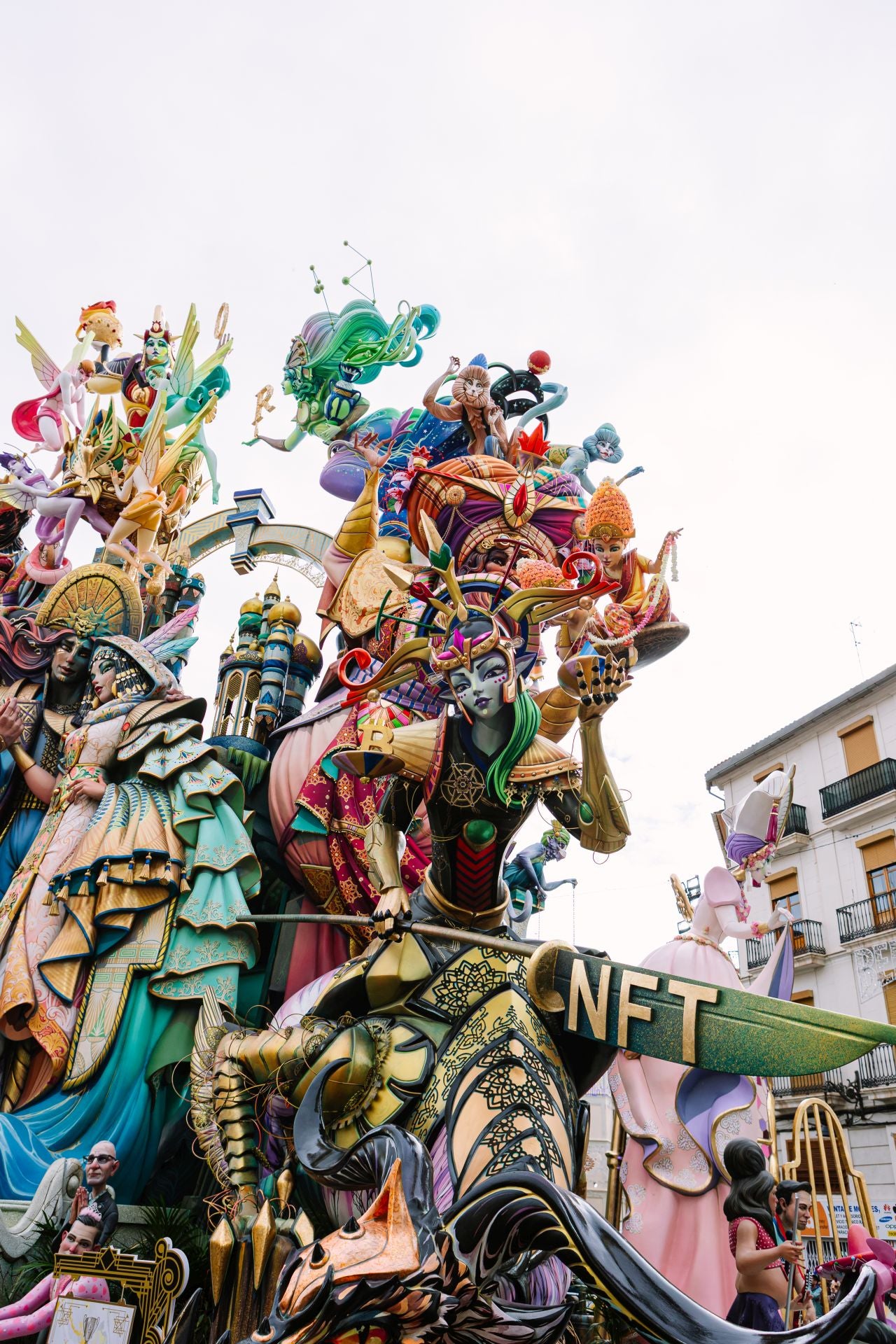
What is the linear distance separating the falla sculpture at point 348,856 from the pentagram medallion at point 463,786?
2 centimetres

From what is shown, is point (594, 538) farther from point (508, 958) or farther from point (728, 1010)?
point (728, 1010)

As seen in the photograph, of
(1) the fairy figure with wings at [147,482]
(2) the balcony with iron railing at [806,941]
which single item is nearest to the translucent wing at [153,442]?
(1) the fairy figure with wings at [147,482]

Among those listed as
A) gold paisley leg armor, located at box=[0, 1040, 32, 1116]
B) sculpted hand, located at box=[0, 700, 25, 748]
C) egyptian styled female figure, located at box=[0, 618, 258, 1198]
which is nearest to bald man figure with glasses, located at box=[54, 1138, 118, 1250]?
egyptian styled female figure, located at box=[0, 618, 258, 1198]

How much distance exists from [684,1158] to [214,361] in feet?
25.3

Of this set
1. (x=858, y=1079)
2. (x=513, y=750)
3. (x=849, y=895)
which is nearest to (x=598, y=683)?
(x=513, y=750)

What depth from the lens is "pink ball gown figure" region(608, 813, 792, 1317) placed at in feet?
15.9

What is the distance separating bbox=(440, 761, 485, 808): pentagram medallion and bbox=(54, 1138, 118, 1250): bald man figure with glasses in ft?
7.79

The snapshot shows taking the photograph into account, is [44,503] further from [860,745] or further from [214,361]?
[860,745]

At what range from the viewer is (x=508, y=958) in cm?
403

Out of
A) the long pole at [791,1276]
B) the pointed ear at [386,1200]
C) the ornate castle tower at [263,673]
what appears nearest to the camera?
the pointed ear at [386,1200]

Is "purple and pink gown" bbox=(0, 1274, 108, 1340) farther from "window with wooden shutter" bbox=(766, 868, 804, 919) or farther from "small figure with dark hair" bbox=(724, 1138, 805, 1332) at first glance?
"window with wooden shutter" bbox=(766, 868, 804, 919)

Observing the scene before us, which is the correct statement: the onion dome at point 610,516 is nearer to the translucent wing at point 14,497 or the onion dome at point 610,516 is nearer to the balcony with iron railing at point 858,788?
the translucent wing at point 14,497

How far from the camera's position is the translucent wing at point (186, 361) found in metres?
9.32

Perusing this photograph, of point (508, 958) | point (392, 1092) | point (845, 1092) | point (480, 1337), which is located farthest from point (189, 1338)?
point (845, 1092)
